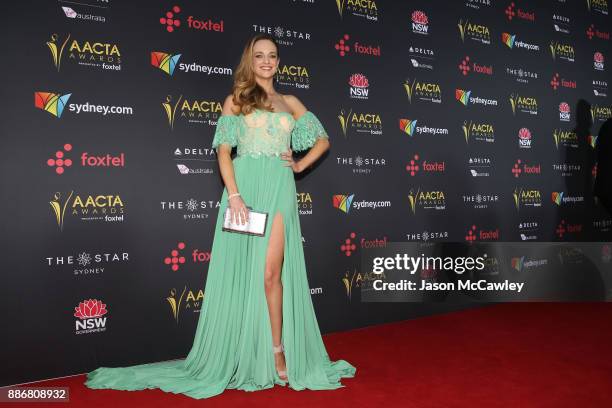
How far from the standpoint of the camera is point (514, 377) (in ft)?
9.60

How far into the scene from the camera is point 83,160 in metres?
3.06

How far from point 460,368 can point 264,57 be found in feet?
6.76

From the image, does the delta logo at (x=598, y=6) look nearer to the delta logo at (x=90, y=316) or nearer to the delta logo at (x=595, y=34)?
the delta logo at (x=595, y=34)

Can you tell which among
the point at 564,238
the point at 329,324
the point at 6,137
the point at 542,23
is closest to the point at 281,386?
the point at 329,324

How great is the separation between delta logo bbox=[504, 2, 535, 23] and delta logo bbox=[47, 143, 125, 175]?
382 centimetres

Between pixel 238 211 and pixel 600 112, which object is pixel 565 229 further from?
pixel 238 211

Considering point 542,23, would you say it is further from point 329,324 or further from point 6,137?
point 6,137

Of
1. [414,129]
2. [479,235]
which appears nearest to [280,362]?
[414,129]

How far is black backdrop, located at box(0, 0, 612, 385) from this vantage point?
2955mm

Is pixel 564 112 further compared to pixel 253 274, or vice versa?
pixel 564 112

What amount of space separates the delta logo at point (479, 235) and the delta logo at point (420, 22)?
1.72m

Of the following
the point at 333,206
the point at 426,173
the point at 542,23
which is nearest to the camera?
the point at 333,206

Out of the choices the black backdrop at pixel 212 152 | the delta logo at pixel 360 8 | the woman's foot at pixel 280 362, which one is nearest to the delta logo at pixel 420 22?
the black backdrop at pixel 212 152

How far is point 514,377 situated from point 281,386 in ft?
4.14
